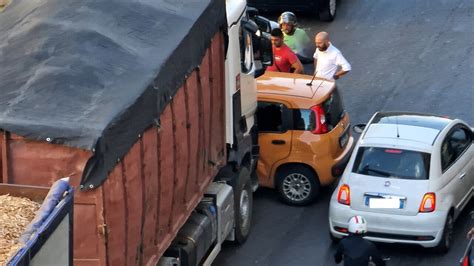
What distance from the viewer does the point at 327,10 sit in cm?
2116

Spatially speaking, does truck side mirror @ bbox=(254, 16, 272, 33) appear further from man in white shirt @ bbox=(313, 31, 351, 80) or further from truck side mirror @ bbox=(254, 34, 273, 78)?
man in white shirt @ bbox=(313, 31, 351, 80)

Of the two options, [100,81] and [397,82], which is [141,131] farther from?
[397,82]

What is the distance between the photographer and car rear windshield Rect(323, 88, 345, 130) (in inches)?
558

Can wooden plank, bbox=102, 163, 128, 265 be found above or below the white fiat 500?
above

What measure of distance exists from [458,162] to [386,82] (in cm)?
533

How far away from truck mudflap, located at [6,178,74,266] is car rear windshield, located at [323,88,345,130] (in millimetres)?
7495

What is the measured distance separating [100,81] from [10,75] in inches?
30.2

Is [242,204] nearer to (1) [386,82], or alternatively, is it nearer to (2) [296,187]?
(2) [296,187]

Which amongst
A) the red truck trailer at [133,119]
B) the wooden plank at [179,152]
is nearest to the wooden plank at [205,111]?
the red truck trailer at [133,119]

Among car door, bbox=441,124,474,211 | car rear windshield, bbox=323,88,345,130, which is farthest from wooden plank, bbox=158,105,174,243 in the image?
car rear windshield, bbox=323,88,345,130

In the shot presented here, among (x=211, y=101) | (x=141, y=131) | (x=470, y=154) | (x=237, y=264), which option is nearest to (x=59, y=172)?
(x=141, y=131)

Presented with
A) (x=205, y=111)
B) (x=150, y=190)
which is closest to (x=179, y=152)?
(x=150, y=190)

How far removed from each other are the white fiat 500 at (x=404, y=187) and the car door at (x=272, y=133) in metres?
1.23

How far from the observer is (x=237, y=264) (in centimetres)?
1275
